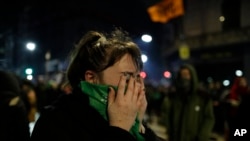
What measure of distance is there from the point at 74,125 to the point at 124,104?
25 centimetres

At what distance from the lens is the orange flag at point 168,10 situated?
90.2 ft

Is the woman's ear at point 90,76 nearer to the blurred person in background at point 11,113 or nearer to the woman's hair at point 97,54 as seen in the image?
the woman's hair at point 97,54

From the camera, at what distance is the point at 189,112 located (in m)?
5.89

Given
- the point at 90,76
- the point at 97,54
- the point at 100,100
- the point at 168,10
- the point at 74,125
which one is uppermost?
the point at 168,10

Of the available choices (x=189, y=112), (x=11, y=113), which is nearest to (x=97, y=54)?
(x=11, y=113)

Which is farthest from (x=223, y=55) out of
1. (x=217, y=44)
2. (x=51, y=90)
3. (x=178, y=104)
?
(x=178, y=104)

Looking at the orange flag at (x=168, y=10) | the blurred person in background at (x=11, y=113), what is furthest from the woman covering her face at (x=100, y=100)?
the orange flag at (x=168, y=10)

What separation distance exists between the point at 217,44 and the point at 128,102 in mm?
29304

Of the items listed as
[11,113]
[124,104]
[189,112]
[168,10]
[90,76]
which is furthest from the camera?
[168,10]

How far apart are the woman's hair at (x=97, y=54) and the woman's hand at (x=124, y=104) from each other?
0.75 feet

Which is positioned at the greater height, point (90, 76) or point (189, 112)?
point (189, 112)

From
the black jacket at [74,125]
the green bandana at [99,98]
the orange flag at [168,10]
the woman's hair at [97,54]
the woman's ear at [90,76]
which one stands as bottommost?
the black jacket at [74,125]

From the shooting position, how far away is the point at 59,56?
4591cm

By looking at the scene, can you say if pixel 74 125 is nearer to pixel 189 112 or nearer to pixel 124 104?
pixel 124 104
